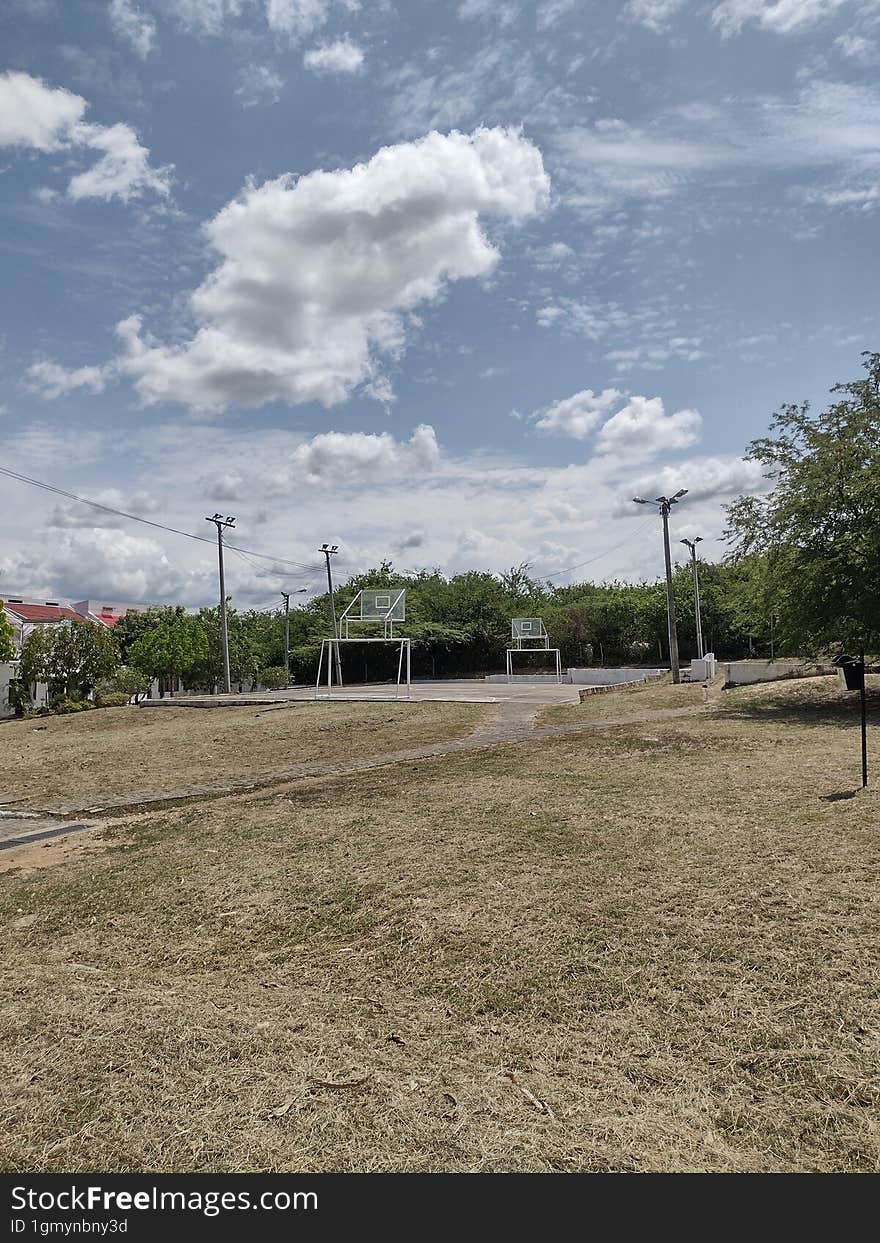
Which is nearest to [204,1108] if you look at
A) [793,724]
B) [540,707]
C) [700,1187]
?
[700,1187]

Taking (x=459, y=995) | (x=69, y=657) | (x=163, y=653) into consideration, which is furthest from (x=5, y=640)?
(x=459, y=995)

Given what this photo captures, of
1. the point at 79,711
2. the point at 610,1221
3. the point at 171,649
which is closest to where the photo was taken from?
the point at 610,1221

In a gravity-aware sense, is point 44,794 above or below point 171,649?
below

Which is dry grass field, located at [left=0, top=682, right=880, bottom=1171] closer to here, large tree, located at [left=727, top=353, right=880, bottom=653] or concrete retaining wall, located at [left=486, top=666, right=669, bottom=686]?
large tree, located at [left=727, top=353, right=880, bottom=653]

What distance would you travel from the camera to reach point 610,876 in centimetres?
488

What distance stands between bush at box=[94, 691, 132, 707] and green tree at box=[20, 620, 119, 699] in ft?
1.88

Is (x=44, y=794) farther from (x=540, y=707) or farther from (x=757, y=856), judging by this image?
(x=540, y=707)

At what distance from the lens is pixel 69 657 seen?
83.1 ft

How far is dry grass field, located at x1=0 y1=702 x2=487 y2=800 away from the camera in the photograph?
35.6 ft

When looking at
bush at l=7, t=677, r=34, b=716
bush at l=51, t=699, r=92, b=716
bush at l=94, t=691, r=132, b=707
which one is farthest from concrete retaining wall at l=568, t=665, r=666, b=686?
bush at l=7, t=677, r=34, b=716

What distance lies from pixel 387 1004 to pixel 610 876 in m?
2.03

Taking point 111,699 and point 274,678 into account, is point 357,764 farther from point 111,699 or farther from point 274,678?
point 274,678

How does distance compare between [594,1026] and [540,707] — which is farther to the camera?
[540,707]

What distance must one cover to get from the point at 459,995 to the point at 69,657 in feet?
83.2
